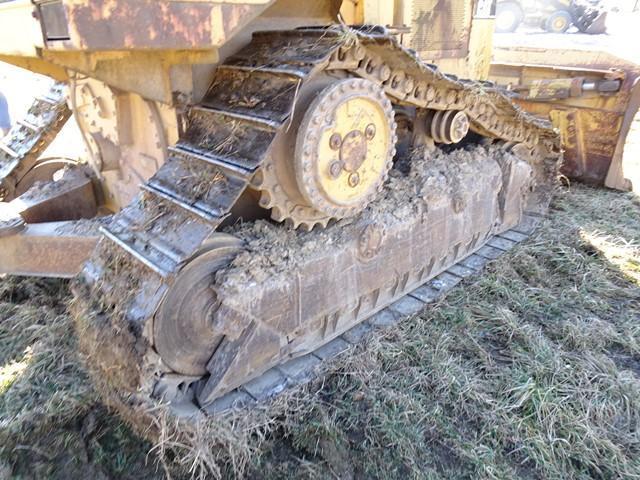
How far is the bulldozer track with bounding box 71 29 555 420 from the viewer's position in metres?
2.40

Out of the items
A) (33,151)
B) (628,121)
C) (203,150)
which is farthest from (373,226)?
(628,121)

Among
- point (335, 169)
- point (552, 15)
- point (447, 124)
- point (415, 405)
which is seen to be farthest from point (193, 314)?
point (552, 15)

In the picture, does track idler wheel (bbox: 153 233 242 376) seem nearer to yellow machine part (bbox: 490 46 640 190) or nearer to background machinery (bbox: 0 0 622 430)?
background machinery (bbox: 0 0 622 430)

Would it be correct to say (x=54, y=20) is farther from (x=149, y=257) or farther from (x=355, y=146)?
(x=355, y=146)

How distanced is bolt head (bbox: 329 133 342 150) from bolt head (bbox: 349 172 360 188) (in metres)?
0.21

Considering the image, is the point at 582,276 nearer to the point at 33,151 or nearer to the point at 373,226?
the point at 373,226

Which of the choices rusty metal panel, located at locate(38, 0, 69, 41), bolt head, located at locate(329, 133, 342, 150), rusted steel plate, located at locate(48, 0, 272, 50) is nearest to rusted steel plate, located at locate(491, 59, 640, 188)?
bolt head, located at locate(329, 133, 342, 150)

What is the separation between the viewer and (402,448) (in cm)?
262

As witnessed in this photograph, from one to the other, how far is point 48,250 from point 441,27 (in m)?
3.31

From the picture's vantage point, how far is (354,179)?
9.37 feet

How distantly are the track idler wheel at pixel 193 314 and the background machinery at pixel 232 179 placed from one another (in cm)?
1

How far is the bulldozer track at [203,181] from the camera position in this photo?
7.86 feet

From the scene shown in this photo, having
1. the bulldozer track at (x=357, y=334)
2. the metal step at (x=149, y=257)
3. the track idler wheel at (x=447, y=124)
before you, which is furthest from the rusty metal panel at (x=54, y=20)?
the track idler wheel at (x=447, y=124)

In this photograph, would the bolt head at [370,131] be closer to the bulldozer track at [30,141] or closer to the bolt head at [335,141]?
the bolt head at [335,141]
